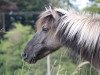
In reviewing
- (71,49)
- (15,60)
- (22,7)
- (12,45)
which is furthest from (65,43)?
(22,7)

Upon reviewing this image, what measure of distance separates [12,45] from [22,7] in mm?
13043

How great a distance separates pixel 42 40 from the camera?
21.2 feet

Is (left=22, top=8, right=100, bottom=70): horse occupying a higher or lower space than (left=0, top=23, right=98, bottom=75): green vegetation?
higher

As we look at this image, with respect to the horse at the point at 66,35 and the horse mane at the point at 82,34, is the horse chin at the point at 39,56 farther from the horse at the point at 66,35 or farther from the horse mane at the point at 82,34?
the horse mane at the point at 82,34

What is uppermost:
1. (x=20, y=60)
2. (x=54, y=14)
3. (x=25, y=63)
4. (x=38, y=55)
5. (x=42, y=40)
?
(x=54, y=14)

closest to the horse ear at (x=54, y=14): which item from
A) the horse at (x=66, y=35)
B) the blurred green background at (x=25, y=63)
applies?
the horse at (x=66, y=35)

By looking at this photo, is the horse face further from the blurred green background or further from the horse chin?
the blurred green background

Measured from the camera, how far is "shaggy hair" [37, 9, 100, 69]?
19.4 feet

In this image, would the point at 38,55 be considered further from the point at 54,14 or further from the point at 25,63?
the point at 54,14

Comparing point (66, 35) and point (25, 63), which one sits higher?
point (66, 35)

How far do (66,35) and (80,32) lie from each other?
0.73 ft

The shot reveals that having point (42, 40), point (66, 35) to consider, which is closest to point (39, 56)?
point (42, 40)

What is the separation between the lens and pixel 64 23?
612cm

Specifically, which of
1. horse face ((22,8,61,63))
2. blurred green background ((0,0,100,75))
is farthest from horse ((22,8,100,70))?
blurred green background ((0,0,100,75))
